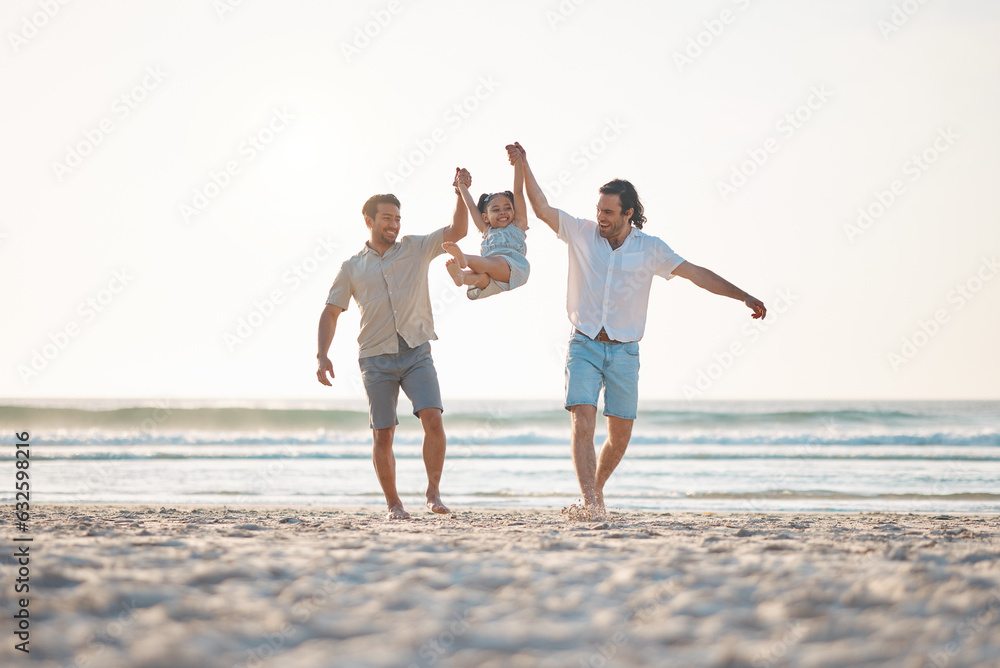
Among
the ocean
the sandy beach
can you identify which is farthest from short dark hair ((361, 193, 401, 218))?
the ocean

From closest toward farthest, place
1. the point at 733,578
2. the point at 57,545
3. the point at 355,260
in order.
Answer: the point at 733,578 < the point at 57,545 < the point at 355,260

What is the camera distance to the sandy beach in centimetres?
184

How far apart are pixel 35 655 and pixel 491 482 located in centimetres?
922

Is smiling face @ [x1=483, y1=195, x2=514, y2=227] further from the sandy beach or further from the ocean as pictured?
the ocean

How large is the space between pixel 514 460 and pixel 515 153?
9947mm

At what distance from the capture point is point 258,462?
13922 millimetres

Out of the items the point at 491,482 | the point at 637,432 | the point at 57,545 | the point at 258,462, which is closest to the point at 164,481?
the point at 258,462

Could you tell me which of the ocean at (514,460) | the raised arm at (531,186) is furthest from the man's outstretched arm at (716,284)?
the ocean at (514,460)

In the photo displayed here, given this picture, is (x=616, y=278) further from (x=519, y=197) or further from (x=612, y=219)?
(x=519, y=197)

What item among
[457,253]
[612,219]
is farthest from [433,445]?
[612,219]

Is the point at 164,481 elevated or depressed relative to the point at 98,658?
depressed

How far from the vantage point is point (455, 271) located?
4.78 meters

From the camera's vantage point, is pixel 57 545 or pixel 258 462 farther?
pixel 258 462

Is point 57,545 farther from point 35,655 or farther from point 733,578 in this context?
point 733,578
